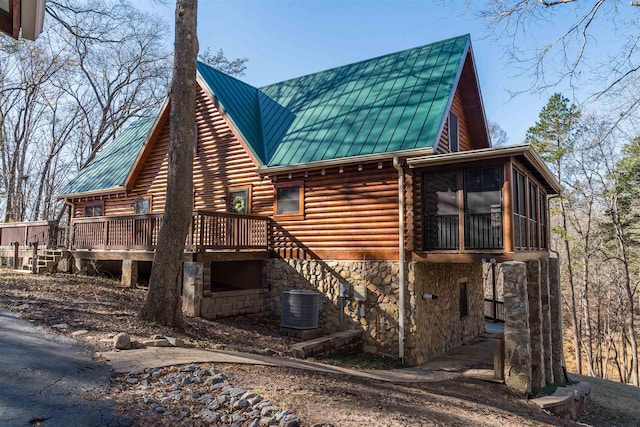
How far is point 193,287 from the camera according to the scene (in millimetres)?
10617

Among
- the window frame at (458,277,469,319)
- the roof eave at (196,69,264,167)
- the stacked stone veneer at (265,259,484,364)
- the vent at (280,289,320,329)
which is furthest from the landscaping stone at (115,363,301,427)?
the window frame at (458,277,469,319)

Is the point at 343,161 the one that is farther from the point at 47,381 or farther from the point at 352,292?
the point at 47,381

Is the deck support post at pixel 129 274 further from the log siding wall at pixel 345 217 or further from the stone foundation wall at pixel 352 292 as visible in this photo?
the log siding wall at pixel 345 217

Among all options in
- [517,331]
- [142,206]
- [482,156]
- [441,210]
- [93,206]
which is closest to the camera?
[517,331]

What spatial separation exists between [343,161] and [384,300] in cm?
382

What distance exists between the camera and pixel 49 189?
31172 mm

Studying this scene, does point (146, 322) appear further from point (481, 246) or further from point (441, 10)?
point (441, 10)

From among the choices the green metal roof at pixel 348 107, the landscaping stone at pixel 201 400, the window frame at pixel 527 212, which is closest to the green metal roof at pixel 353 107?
the green metal roof at pixel 348 107

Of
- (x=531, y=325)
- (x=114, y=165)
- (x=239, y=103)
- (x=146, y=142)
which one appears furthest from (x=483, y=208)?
(x=114, y=165)

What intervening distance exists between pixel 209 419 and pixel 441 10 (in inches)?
398

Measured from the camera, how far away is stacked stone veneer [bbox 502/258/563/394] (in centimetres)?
884

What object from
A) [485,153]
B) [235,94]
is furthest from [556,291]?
[235,94]

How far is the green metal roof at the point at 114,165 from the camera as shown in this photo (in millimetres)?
17656

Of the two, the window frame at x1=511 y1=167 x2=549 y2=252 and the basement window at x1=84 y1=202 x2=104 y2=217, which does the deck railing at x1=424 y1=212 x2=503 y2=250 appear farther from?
the basement window at x1=84 y1=202 x2=104 y2=217
